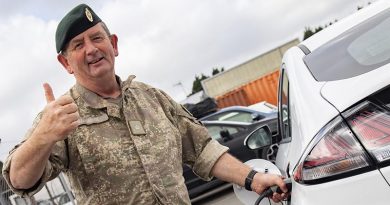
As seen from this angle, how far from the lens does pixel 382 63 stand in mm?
1656

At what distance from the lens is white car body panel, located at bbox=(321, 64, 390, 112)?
1.55 m

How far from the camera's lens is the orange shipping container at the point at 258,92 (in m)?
20.9

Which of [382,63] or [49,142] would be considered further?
[49,142]

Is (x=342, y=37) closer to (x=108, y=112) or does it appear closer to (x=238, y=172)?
(x=238, y=172)

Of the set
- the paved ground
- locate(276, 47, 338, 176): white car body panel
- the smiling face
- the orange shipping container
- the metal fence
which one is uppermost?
the smiling face

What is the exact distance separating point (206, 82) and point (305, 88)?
2394cm

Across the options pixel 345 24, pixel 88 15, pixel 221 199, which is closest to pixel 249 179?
pixel 345 24

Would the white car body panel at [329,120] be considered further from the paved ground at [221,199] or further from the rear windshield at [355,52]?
the paved ground at [221,199]

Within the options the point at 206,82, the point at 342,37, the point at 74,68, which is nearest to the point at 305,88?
the point at 342,37

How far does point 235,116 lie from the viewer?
10.1m

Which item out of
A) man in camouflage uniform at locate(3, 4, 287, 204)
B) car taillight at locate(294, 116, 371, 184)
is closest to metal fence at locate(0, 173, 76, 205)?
man in camouflage uniform at locate(3, 4, 287, 204)

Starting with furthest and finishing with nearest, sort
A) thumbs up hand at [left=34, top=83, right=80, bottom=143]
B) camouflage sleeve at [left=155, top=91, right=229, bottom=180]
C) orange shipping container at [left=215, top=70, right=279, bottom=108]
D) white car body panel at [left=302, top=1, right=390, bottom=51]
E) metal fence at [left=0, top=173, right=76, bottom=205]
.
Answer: orange shipping container at [left=215, top=70, right=279, bottom=108], metal fence at [left=0, top=173, right=76, bottom=205], camouflage sleeve at [left=155, top=91, right=229, bottom=180], white car body panel at [left=302, top=1, right=390, bottom=51], thumbs up hand at [left=34, top=83, right=80, bottom=143]

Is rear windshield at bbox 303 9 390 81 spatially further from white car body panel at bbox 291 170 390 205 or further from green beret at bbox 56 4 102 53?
green beret at bbox 56 4 102 53

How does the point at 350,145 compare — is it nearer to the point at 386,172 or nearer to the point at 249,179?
the point at 386,172
